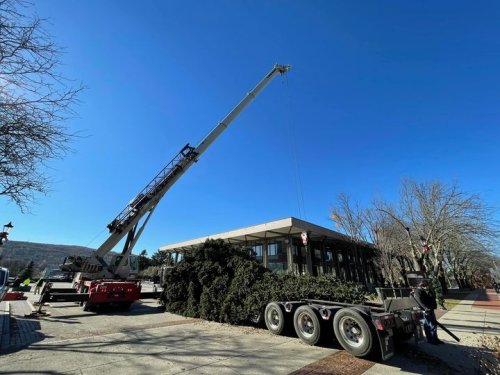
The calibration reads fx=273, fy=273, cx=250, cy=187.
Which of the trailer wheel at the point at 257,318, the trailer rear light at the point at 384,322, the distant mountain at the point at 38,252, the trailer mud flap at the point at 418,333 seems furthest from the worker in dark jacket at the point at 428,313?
the distant mountain at the point at 38,252

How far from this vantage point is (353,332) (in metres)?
6.46

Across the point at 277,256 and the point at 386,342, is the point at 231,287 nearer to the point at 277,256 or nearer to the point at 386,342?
the point at 386,342

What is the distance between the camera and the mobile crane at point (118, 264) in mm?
12141

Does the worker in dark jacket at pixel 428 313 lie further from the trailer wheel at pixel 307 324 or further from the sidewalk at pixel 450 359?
the trailer wheel at pixel 307 324

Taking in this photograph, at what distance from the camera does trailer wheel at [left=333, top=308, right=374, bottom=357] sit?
604 cm

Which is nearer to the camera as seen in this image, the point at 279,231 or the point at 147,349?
the point at 147,349

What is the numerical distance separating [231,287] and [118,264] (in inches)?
290

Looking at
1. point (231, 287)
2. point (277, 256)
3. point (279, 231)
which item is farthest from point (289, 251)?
point (231, 287)

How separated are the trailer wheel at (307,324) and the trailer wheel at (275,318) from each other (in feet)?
2.18

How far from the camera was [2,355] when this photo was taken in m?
6.01

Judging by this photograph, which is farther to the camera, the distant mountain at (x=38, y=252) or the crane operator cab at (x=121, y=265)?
the distant mountain at (x=38, y=252)

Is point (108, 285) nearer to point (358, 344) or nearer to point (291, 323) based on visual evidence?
point (291, 323)

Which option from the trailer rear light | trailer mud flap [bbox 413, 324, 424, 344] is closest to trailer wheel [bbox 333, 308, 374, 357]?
the trailer rear light

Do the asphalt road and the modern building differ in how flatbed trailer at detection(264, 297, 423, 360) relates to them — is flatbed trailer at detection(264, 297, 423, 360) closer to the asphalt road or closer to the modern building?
the asphalt road
